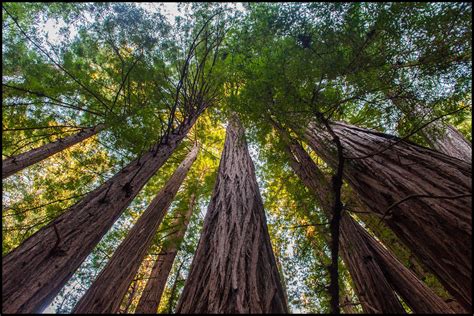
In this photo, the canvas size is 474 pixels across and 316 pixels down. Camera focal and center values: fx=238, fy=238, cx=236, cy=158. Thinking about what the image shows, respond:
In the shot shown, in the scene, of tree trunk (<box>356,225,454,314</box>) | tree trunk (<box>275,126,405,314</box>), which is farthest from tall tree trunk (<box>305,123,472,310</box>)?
tree trunk (<box>356,225,454,314</box>)

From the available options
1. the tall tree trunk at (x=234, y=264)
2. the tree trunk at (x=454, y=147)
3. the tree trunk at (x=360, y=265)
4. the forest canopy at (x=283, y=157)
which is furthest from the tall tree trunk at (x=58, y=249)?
the tree trunk at (x=454, y=147)

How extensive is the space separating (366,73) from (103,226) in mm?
3519

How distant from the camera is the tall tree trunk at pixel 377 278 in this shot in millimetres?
2297

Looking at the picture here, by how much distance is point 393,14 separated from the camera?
242 centimetres

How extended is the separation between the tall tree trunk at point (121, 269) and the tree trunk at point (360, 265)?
2535mm

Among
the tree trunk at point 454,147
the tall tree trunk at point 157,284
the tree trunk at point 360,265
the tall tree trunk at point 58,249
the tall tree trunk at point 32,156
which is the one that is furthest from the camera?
the tree trunk at point 454,147

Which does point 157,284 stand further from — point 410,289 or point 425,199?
point 425,199

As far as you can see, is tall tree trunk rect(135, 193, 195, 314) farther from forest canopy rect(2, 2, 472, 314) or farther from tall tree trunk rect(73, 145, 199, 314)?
tall tree trunk rect(73, 145, 199, 314)

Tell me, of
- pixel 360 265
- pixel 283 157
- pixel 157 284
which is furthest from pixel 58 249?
pixel 157 284

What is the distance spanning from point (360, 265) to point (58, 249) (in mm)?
3176

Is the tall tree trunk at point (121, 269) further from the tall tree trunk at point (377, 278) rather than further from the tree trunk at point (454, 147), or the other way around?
the tree trunk at point (454, 147)

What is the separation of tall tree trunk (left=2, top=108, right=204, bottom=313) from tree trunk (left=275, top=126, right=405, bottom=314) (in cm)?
250

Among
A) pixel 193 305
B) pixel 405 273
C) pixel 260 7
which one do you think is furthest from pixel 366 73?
pixel 193 305

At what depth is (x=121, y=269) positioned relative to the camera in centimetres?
323
